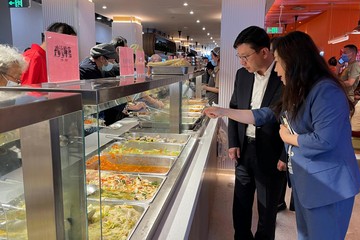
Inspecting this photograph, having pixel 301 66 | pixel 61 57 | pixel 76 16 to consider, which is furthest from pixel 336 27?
pixel 61 57

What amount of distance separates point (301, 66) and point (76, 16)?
5.33 meters

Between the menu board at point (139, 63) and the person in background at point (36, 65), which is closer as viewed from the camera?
the menu board at point (139, 63)

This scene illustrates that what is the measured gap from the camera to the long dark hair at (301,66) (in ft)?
5.35

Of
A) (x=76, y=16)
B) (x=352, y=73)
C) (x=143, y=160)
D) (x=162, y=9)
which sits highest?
(x=162, y=9)

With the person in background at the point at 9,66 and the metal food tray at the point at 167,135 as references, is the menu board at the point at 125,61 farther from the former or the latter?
the metal food tray at the point at 167,135

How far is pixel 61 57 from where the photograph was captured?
1076 mm

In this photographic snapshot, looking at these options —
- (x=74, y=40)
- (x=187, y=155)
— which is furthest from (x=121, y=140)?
(x=74, y=40)

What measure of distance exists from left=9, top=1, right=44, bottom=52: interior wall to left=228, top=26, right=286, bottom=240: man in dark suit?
8.67 m

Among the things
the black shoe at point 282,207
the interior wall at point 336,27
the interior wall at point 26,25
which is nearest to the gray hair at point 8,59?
the black shoe at point 282,207

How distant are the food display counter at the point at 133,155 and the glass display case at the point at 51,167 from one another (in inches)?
5.4

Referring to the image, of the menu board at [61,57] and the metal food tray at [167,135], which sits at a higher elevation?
the menu board at [61,57]

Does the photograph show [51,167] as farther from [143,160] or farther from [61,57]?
[143,160]

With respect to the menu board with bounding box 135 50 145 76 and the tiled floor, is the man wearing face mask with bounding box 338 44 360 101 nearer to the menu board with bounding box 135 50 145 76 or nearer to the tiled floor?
the tiled floor

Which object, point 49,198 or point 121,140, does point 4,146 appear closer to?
point 49,198
